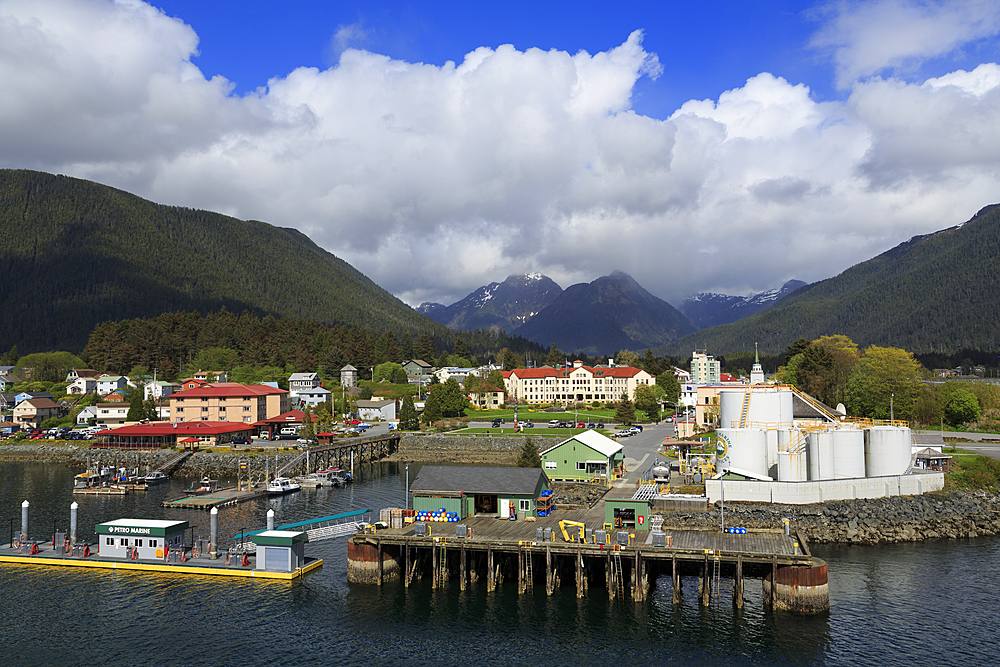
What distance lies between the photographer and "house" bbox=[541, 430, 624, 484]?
64.8 m

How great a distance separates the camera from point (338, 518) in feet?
175

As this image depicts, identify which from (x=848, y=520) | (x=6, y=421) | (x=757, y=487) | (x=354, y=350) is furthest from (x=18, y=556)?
(x=354, y=350)

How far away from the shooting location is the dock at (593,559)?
35312mm

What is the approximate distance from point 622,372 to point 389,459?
76.7 metres

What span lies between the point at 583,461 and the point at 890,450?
25852 millimetres

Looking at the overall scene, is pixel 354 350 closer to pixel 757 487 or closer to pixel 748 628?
pixel 757 487

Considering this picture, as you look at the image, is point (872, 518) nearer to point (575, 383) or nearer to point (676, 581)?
point (676, 581)

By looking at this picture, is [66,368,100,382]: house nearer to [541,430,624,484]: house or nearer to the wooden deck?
[541,430,624,484]: house

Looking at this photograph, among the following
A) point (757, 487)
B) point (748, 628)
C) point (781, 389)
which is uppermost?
point (781, 389)

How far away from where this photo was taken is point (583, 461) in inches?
2571

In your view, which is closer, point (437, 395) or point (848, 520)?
point (848, 520)

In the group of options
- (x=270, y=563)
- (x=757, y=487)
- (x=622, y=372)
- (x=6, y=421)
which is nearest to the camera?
(x=270, y=563)

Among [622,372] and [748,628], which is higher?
[622,372]

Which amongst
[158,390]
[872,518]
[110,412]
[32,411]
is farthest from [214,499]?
[32,411]
